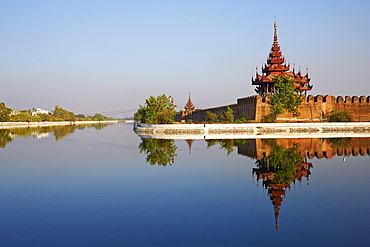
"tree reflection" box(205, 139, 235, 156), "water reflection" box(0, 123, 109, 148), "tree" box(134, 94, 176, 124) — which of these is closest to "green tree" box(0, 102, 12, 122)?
"water reflection" box(0, 123, 109, 148)

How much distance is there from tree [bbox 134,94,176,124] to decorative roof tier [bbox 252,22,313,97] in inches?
542

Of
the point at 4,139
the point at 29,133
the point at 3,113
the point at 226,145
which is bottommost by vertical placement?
the point at 226,145

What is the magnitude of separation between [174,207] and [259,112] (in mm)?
39441

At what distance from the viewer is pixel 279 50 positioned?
55281 mm

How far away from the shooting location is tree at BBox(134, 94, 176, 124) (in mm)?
47375

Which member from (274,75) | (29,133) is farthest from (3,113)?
(274,75)

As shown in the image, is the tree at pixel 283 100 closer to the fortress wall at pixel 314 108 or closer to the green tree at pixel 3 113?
the fortress wall at pixel 314 108

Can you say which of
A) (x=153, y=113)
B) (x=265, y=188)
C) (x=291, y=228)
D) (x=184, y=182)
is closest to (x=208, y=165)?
(x=184, y=182)

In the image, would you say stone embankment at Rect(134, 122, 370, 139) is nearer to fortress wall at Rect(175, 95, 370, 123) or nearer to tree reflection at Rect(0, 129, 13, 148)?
fortress wall at Rect(175, 95, 370, 123)

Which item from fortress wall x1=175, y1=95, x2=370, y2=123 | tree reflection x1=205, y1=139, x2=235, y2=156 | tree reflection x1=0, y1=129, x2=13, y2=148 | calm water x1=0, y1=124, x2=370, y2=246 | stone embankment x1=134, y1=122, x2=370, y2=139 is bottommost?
calm water x1=0, y1=124, x2=370, y2=246

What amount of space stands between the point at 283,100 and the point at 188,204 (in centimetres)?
3940

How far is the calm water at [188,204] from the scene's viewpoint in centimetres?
763

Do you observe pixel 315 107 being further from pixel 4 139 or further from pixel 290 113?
pixel 4 139

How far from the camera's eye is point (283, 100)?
47.0 meters
